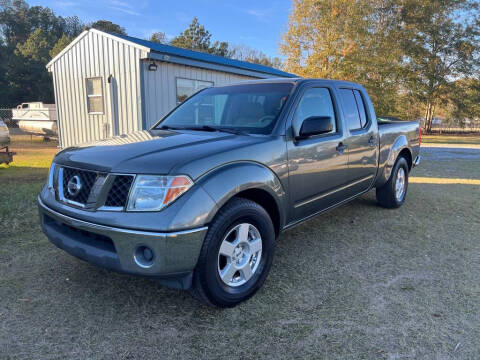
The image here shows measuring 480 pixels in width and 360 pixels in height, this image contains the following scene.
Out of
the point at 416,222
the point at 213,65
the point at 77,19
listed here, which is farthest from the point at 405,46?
the point at 77,19

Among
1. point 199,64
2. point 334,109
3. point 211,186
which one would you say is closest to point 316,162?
point 334,109

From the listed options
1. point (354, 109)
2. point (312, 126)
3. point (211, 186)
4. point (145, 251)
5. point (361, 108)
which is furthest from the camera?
point (361, 108)

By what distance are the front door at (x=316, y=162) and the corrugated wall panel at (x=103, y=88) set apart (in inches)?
278

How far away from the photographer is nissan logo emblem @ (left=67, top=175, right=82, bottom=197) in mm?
2471

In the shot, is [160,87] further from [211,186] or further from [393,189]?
[211,186]

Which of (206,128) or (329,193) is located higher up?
(206,128)

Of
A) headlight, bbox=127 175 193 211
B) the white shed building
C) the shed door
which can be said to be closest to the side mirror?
headlight, bbox=127 175 193 211

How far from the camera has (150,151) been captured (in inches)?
99.3

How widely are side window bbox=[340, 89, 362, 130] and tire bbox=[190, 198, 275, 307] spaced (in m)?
1.93

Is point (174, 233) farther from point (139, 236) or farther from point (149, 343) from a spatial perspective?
point (149, 343)

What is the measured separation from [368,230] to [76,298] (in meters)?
3.48

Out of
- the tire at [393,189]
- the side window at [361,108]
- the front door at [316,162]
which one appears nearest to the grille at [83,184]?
the front door at [316,162]

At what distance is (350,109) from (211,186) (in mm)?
2529

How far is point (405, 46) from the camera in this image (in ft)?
85.6
